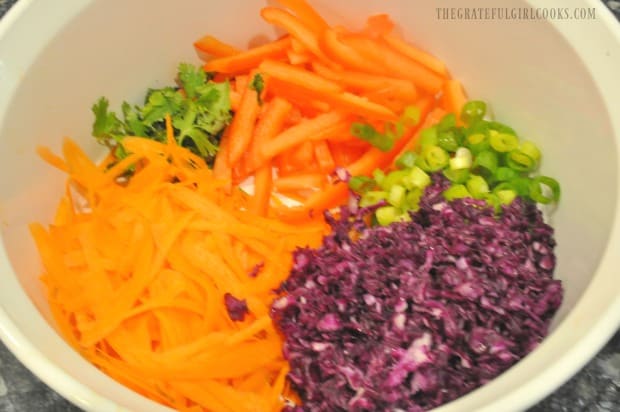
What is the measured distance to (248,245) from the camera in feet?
4.97

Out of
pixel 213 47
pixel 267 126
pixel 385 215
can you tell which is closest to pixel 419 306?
pixel 385 215

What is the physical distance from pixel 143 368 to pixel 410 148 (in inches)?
31.7

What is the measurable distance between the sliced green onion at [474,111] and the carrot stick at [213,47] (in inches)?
23.6

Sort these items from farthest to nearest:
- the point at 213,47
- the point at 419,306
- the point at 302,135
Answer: the point at 213,47
the point at 302,135
the point at 419,306

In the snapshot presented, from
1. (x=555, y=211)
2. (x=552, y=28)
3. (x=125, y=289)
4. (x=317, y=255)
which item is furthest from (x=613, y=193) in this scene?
(x=125, y=289)

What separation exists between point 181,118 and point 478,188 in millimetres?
736

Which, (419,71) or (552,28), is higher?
(552,28)

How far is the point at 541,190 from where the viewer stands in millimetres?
1527

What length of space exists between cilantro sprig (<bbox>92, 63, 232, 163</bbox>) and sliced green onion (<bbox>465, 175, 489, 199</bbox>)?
2.03 feet

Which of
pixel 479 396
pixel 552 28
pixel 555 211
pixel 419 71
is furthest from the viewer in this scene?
pixel 419 71

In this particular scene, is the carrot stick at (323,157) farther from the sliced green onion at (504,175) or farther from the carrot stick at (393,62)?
the sliced green onion at (504,175)

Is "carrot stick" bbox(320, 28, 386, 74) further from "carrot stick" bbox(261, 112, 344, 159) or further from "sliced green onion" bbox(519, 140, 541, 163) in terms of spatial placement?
"sliced green onion" bbox(519, 140, 541, 163)

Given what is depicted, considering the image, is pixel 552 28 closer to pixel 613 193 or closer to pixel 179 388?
pixel 613 193

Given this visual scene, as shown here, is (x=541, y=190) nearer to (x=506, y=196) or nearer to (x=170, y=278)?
(x=506, y=196)
